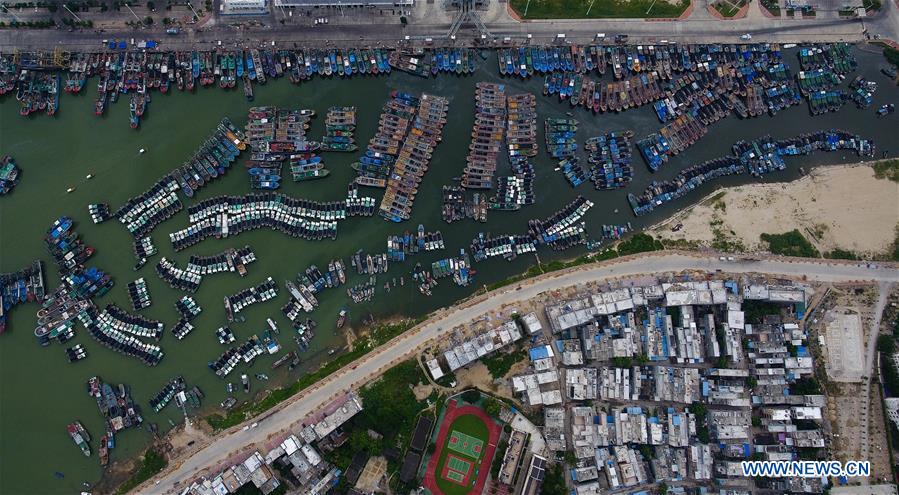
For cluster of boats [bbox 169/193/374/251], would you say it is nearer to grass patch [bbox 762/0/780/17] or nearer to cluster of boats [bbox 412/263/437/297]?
cluster of boats [bbox 412/263/437/297]

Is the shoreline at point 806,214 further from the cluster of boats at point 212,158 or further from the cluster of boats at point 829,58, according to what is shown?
the cluster of boats at point 212,158

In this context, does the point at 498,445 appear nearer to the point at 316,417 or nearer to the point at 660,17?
the point at 316,417

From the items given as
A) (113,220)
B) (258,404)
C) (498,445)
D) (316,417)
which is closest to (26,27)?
(113,220)

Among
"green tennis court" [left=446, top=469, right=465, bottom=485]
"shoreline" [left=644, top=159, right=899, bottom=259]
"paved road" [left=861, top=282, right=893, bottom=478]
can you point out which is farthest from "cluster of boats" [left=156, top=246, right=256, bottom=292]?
"paved road" [left=861, top=282, right=893, bottom=478]

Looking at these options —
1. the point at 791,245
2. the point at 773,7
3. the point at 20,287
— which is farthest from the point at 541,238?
the point at 20,287

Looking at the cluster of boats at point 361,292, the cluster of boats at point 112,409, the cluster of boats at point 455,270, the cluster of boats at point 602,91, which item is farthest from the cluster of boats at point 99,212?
the cluster of boats at point 602,91

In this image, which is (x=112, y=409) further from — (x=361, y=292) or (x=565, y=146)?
(x=565, y=146)
